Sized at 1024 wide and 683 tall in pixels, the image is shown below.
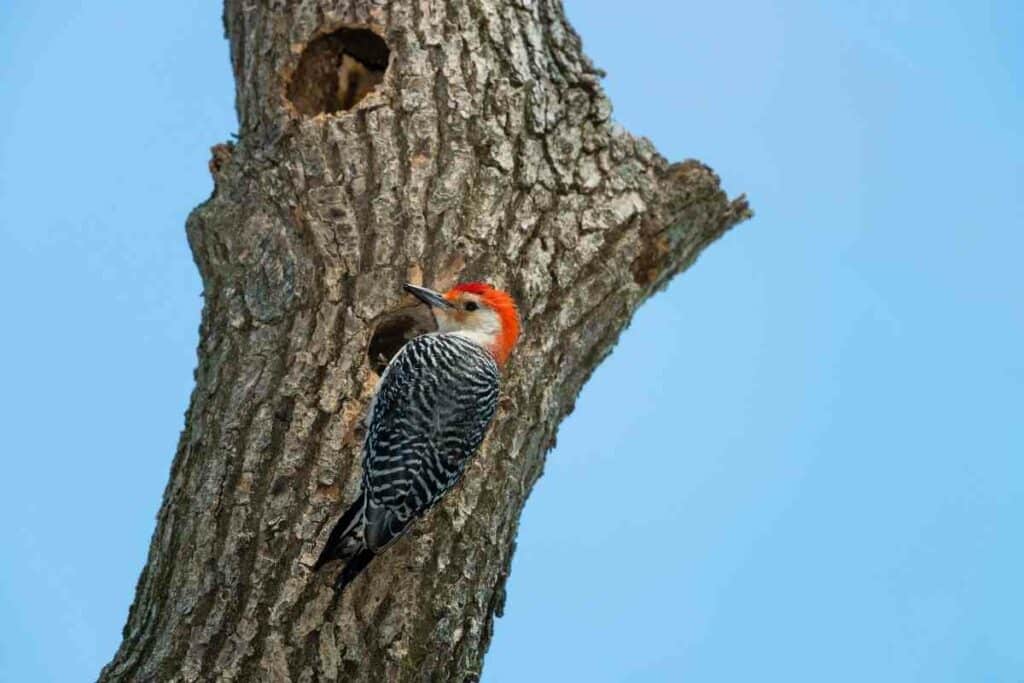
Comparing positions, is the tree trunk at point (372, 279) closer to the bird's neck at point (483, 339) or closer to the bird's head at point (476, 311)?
the bird's head at point (476, 311)

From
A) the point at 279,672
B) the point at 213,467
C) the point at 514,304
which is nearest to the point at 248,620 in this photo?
the point at 279,672

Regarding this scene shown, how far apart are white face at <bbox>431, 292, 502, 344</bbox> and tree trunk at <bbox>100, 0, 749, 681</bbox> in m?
0.11

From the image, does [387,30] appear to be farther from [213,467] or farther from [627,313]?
[213,467]

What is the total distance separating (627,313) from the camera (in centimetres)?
630

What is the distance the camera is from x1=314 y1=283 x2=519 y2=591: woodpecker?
500cm

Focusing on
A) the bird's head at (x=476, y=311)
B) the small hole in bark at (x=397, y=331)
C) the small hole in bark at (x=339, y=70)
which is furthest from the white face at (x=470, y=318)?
the small hole in bark at (x=339, y=70)

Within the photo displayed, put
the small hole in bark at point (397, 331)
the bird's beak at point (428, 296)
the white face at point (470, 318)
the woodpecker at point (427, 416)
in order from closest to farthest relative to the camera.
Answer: the woodpecker at point (427, 416)
the bird's beak at point (428, 296)
the white face at point (470, 318)
the small hole in bark at point (397, 331)

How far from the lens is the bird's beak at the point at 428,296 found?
5594 millimetres

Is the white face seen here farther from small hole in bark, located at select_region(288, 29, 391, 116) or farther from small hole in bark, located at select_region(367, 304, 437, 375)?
small hole in bark, located at select_region(288, 29, 391, 116)

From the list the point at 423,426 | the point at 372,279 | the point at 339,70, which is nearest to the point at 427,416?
the point at 423,426

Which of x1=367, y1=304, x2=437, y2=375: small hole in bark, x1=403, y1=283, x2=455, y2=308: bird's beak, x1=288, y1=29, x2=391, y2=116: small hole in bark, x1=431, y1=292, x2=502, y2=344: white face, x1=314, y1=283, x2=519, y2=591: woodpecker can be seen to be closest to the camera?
x1=314, y1=283, x2=519, y2=591: woodpecker

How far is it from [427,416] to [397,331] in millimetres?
905

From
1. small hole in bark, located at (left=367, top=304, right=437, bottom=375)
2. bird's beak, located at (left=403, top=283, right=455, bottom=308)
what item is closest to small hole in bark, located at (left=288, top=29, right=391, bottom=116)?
small hole in bark, located at (left=367, top=304, right=437, bottom=375)

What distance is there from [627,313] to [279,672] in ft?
7.86
